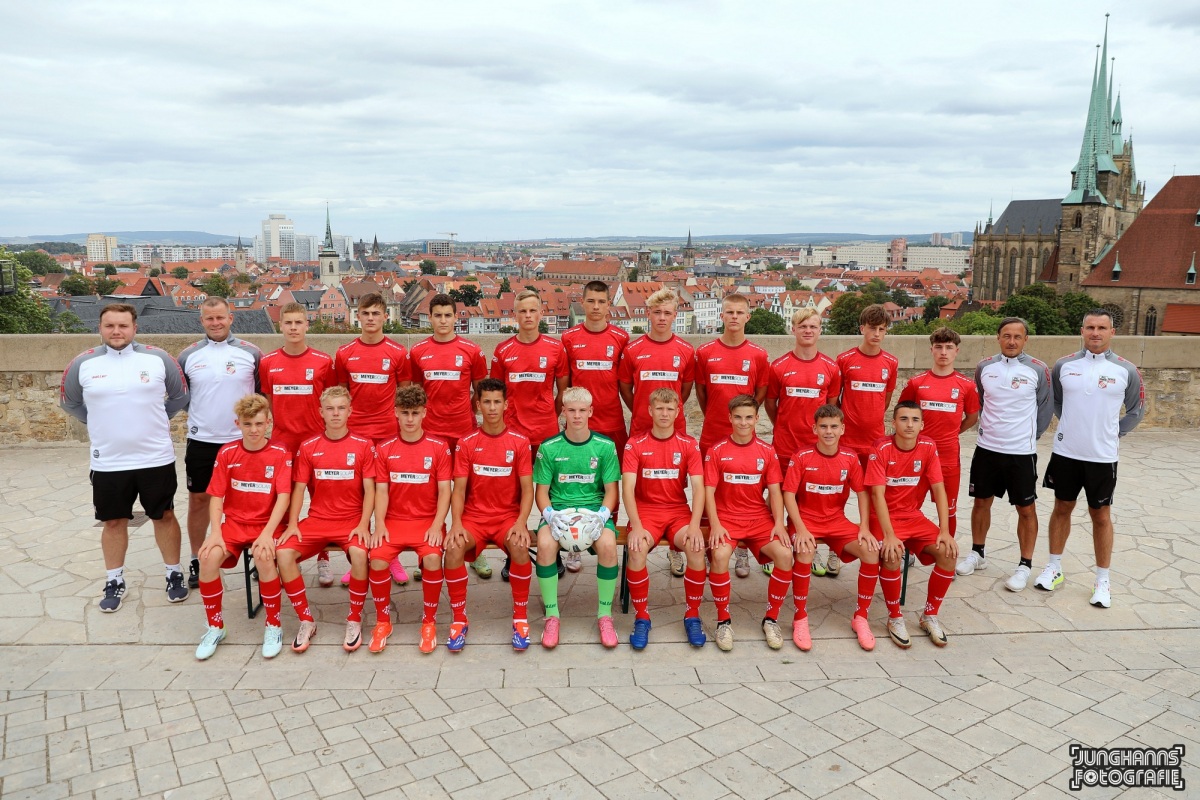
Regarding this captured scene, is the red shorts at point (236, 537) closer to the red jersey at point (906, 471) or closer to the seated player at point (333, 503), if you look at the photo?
the seated player at point (333, 503)

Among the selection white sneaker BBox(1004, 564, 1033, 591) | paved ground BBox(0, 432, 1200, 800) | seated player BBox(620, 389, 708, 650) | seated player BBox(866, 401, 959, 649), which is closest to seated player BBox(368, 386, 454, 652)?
paved ground BBox(0, 432, 1200, 800)

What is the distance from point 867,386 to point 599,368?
1.59m

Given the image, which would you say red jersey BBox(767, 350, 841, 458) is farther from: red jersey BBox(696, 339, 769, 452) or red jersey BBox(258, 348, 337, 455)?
red jersey BBox(258, 348, 337, 455)

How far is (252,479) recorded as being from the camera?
4.54 m

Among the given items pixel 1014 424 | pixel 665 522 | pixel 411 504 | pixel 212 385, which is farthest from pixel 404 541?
pixel 1014 424

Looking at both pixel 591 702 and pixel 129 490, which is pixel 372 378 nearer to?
pixel 129 490

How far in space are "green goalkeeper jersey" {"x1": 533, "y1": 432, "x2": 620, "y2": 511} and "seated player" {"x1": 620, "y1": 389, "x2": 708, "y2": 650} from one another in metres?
0.11

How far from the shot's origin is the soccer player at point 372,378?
5043 mm

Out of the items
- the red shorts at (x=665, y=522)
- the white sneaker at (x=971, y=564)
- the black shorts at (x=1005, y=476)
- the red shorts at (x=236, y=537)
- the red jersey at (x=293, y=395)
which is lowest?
the white sneaker at (x=971, y=564)

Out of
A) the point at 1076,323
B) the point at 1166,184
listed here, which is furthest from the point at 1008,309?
the point at 1166,184

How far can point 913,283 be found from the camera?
583ft

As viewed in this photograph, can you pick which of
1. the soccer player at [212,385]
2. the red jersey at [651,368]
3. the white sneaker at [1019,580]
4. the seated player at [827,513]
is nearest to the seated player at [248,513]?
the soccer player at [212,385]

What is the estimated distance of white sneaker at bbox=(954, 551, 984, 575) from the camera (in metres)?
5.45

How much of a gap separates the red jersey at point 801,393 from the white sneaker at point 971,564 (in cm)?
135
